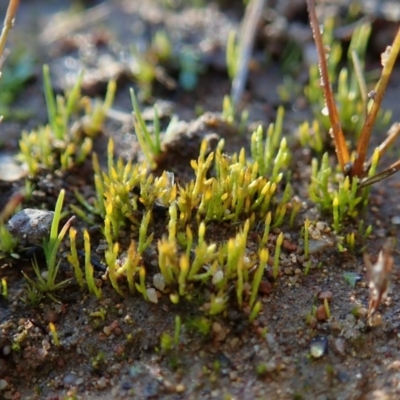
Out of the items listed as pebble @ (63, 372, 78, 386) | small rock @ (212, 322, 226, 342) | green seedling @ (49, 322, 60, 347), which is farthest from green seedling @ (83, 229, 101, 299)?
small rock @ (212, 322, 226, 342)

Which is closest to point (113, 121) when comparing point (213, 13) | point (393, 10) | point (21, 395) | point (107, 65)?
point (107, 65)

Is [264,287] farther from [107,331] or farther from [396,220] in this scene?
[396,220]

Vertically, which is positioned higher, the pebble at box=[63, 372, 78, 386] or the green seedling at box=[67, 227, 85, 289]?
the green seedling at box=[67, 227, 85, 289]

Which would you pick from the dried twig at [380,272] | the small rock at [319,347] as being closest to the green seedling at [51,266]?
the small rock at [319,347]

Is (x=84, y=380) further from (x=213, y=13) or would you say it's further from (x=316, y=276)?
(x=213, y=13)

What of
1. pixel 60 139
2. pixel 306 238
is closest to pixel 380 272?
pixel 306 238

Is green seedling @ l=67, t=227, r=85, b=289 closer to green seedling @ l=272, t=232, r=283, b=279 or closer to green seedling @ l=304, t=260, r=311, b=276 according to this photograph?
green seedling @ l=272, t=232, r=283, b=279

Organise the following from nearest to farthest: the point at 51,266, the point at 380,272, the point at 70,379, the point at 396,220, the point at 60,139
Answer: the point at 380,272, the point at 70,379, the point at 51,266, the point at 396,220, the point at 60,139

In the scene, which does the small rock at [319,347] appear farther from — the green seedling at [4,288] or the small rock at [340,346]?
the green seedling at [4,288]

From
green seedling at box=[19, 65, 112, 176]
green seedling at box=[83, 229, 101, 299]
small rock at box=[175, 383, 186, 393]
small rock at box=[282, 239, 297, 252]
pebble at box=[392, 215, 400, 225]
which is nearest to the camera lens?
small rock at box=[175, 383, 186, 393]
